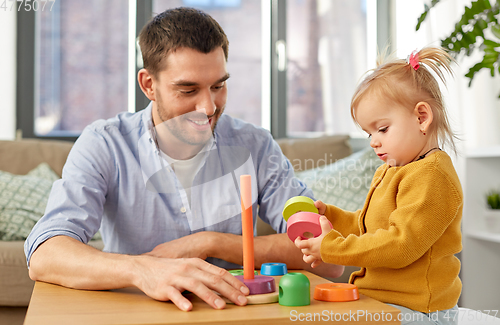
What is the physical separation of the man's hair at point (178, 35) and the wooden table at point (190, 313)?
697 millimetres

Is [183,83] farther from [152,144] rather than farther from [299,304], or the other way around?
[299,304]

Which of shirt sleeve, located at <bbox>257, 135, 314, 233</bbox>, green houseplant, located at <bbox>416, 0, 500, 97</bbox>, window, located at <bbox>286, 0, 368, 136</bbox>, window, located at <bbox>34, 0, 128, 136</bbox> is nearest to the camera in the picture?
shirt sleeve, located at <bbox>257, 135, 314, 233</bbox>

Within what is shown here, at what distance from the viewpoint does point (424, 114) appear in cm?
82

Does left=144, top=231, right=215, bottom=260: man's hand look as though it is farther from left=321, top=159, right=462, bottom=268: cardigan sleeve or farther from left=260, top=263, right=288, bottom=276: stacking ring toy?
left=321, top=159, right=462, bottom=268: cardigan sleeve

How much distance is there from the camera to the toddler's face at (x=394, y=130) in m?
0.82

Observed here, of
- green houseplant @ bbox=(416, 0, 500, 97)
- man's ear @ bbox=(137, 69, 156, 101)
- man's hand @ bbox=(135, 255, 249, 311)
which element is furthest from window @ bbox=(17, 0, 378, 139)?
man's hand @ bbox=(135, 255, 249, 311)

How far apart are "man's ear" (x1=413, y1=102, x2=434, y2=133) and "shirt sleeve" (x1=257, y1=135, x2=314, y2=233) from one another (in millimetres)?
428

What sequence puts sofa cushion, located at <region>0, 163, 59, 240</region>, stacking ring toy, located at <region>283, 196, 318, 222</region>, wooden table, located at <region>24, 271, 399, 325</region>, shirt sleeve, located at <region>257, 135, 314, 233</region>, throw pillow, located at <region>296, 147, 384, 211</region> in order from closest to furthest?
wooden table, located at <region>24, 271, 399, 325</region>
stacking ring toy, located at <region>283, 196, 318, 222</region>
shirt sleeve, located at <region>257, 135, 314, 233</region>
sofa cushion, located at <region>0, 163, 59, 240</region>
throw pillow, located at <region>296, 147, 384, 211</region>

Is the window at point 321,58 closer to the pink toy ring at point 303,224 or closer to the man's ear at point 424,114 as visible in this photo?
the man's ear at point 424,114

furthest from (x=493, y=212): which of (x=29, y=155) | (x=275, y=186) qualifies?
(x=29, y=155)

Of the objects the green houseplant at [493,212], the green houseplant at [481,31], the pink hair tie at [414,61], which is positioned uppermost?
the green houseplant at [481,31]

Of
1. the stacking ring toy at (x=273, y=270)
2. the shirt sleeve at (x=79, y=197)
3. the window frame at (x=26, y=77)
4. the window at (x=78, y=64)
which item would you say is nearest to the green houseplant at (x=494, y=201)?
the stacking ring toy at (x=273, y=270)

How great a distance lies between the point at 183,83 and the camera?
1135 millimetres

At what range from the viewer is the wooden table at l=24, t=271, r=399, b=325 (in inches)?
21.7
